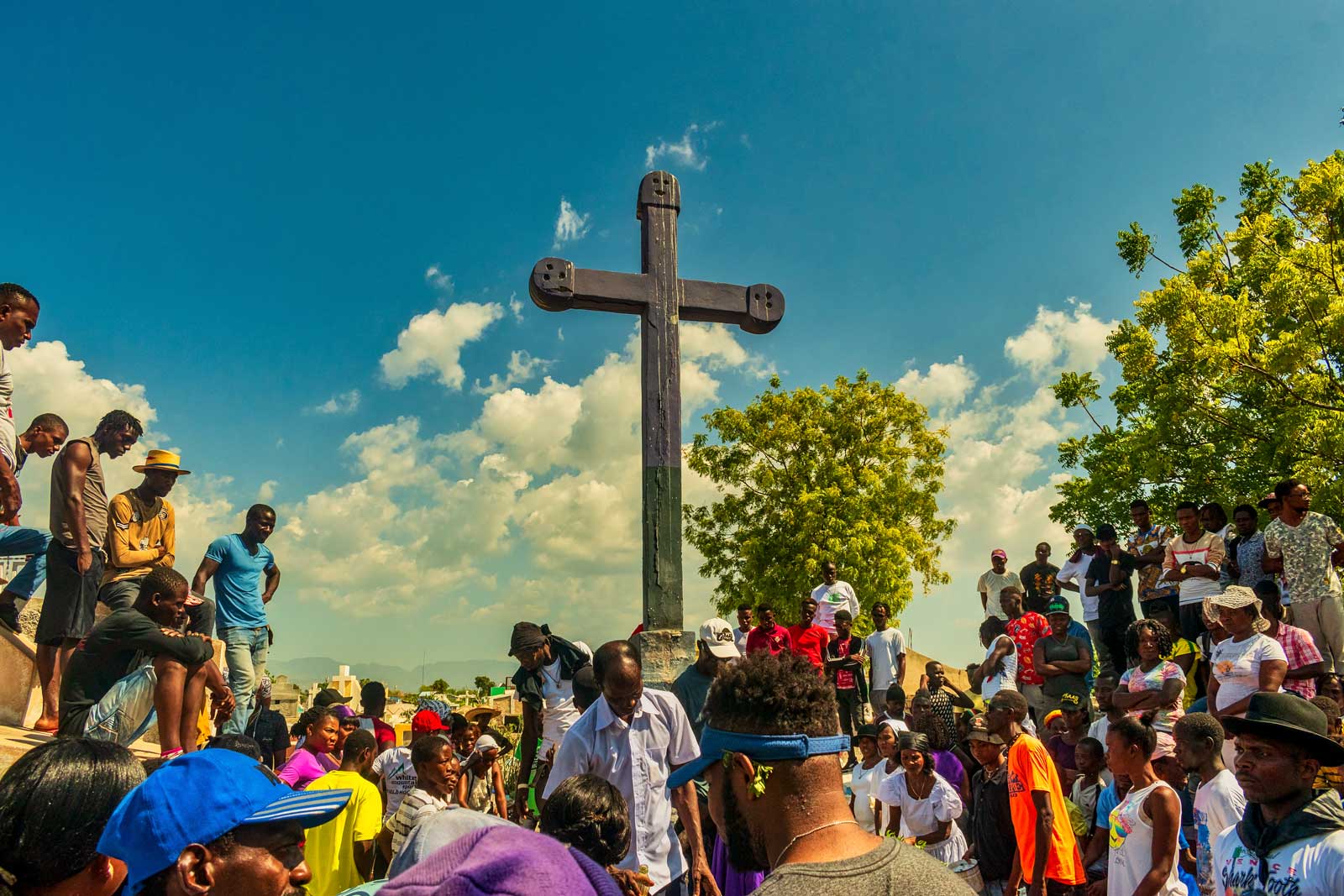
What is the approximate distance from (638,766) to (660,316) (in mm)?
3959

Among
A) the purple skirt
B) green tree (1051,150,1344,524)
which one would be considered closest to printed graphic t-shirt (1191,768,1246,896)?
the purple skirt

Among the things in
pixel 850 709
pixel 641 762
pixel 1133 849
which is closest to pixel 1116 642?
pixel 850 709

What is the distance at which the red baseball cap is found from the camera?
7.28m

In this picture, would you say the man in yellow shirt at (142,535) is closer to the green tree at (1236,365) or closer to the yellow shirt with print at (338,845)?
the yellow shirt with print at (338,845)

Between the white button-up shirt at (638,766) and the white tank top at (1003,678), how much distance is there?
18.8 feet

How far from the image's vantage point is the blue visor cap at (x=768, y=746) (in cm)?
232

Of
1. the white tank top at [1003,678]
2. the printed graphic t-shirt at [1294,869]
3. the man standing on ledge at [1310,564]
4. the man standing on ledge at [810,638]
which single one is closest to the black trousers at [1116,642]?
the white tank top at [1003,678]

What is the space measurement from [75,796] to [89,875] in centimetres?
21

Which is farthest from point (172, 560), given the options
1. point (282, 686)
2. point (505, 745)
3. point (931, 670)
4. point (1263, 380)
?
point (1263, 380)

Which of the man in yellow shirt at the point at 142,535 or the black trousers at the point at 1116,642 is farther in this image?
the black trousers at the point at 1116,642

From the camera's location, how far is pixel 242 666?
761cm

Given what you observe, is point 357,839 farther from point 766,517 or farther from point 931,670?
point 766,517

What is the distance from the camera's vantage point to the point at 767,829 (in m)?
2.28

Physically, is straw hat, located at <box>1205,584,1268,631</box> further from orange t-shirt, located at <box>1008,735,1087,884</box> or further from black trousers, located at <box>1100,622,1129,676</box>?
black trousers, located at <box>1100,622,1129,676</box>
